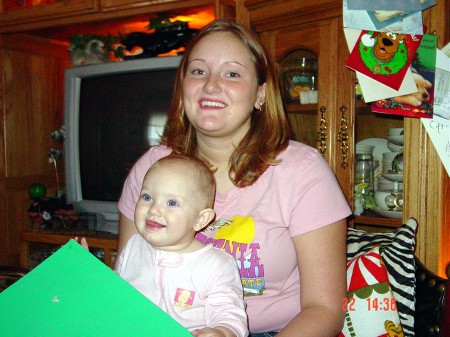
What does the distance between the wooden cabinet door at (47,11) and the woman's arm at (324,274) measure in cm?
163

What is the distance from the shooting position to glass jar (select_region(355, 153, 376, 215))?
175cm

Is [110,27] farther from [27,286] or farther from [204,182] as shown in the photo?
[27,286]

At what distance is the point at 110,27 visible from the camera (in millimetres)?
2451

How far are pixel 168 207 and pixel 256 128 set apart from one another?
1.43 ft

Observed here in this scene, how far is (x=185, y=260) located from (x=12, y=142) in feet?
6.11

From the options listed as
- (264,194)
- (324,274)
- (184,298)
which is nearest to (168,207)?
(184,298)

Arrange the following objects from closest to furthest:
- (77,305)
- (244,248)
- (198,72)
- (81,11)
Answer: (77,305), (244,248), (198,72), (81,11)

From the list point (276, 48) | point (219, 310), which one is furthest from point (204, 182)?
point (276, 48)

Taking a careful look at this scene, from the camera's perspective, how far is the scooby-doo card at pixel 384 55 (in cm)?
154

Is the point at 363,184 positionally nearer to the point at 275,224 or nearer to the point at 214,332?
the point at 275,224

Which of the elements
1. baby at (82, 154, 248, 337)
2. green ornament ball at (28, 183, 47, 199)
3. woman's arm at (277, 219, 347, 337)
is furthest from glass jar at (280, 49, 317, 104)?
green ornament ball at (28, 183, 47, 199)

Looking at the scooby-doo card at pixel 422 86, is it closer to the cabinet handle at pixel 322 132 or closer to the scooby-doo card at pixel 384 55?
the scooby-doo card at pixel 384 55

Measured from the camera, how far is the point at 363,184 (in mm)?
1746

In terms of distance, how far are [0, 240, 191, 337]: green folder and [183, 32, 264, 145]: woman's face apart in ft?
1.72
